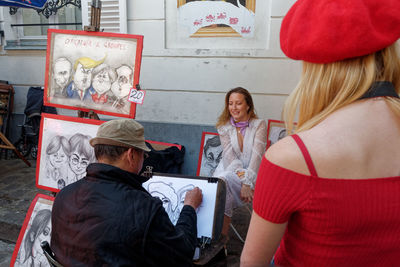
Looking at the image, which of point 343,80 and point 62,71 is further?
point 62,71

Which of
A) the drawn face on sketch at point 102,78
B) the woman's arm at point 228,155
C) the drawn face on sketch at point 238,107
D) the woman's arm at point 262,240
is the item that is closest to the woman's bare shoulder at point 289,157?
the woman's arm at point 262,240

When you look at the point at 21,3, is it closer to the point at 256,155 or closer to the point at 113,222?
the point at 256,155

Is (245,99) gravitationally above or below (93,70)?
below

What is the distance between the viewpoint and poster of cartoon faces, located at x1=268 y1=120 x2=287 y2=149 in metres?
3.63

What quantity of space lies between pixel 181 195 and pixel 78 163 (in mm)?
915

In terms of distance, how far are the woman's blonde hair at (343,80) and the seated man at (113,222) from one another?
79 centimetres

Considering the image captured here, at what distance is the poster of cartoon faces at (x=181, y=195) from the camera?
6.03ft

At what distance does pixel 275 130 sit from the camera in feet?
12.0

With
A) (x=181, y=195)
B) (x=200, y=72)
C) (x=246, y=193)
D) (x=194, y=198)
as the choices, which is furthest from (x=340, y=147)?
(x=200, y=72)

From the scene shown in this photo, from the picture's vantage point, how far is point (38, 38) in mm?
5062

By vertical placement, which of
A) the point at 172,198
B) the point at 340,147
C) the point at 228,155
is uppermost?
the point at 340,147

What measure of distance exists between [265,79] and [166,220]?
2866mm

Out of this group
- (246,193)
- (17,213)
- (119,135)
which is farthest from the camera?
(17,213)

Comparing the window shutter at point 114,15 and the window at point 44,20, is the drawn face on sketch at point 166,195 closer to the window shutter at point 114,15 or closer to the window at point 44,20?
the window shutter at point 114,15
